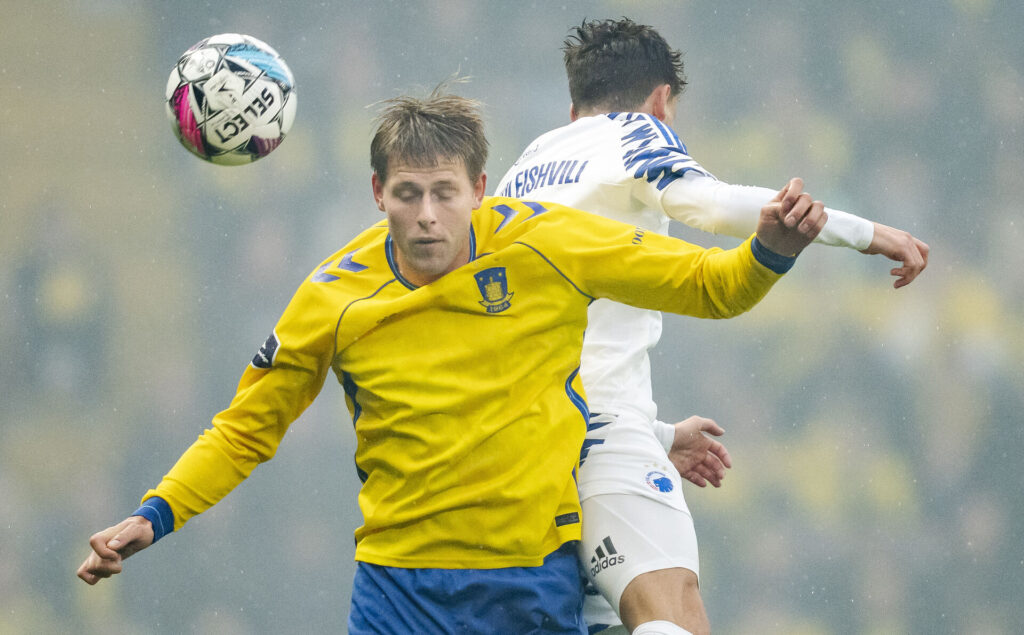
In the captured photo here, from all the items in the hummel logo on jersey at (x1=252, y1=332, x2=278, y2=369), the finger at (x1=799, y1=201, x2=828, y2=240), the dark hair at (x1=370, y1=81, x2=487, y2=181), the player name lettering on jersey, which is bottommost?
the hummel logo on jersey at (x1=252, y1=332, x2=278, y2=369)

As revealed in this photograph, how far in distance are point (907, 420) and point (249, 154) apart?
3.73 metres

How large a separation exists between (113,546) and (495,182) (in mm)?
3213

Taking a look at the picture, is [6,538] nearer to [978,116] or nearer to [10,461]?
[10,461]

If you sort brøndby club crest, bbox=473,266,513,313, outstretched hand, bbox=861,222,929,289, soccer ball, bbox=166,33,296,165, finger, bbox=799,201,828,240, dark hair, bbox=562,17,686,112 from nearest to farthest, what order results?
finger, bbox=799,201,828,240 → outstretched hand, bbox=861,222,929,289 → brøndby club crest, bbox=473,266,513,313 → soccer ball, bbox=166,33,296,165 → dark hair, bbox=562,17,686,112

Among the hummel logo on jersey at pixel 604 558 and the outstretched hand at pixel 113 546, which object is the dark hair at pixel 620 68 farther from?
the outstretched hand at pixel 113 546

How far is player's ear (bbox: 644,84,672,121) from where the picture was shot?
303 cm

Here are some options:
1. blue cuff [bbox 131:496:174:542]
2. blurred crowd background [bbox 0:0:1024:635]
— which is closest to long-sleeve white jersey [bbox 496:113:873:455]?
blue cuff [bbox 131:496:174:542]

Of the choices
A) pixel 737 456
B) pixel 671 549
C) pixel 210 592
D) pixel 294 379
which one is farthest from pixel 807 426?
pixel 294 379

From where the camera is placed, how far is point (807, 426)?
17.6ft

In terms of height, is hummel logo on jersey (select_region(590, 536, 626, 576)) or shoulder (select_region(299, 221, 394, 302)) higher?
shoulder (select_region(299, 221, 394, 302))

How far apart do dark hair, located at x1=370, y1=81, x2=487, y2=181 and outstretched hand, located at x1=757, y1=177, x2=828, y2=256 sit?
2.10 ft

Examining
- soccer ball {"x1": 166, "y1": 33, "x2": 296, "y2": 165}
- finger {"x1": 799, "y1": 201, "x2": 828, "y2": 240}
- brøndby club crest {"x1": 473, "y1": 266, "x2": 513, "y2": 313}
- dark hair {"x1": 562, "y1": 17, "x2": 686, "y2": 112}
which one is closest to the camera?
finger {"x1": 799, "y1": 201, "x2": 828, "y2": 240}

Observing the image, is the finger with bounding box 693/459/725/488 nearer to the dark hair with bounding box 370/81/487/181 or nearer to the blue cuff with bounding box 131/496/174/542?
the dark hair with bounding box 370/81/487/181

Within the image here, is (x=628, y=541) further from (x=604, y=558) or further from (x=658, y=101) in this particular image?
(x=658, y=101)
